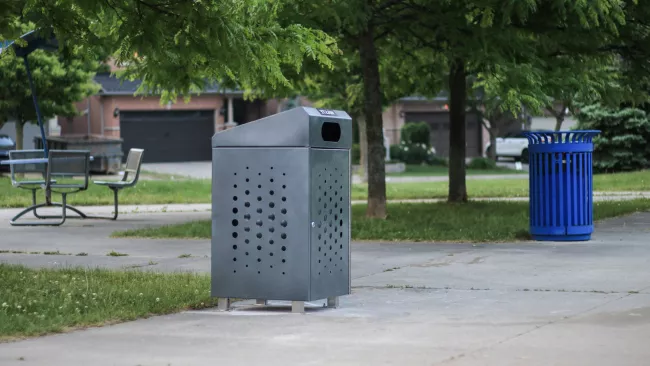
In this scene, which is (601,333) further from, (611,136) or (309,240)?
(611,136)

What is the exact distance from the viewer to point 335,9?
14477 mm

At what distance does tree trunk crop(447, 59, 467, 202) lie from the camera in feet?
69.3

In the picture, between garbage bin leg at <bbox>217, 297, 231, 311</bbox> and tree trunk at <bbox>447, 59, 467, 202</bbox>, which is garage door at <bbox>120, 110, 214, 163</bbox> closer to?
tree trunk at <bbox>447, 59, 467, 202</bbox>

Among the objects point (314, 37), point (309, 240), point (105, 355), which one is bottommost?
point (105, 355)

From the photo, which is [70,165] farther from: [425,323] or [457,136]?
[425,323]

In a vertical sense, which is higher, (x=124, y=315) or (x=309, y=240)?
(x=309, y=240)

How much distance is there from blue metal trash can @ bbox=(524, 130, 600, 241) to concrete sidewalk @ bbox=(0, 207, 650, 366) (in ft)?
3.49

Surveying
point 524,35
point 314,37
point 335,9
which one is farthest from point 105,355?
point 524,35

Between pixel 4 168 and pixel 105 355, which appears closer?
pixel 105 355

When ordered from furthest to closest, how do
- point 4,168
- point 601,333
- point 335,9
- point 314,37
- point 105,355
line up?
point 4,168 → point 335,9 → point 314,37 → point 601,333 → point 105,355

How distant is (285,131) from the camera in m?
8.09

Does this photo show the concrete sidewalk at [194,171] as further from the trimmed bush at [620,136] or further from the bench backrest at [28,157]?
the bench backrest at [28,157]

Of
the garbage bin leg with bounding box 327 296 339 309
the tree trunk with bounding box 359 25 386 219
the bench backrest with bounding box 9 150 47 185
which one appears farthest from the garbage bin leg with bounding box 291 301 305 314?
the bench backrest with bounding box 9 150 47 185

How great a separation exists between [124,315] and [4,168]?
110 feet
